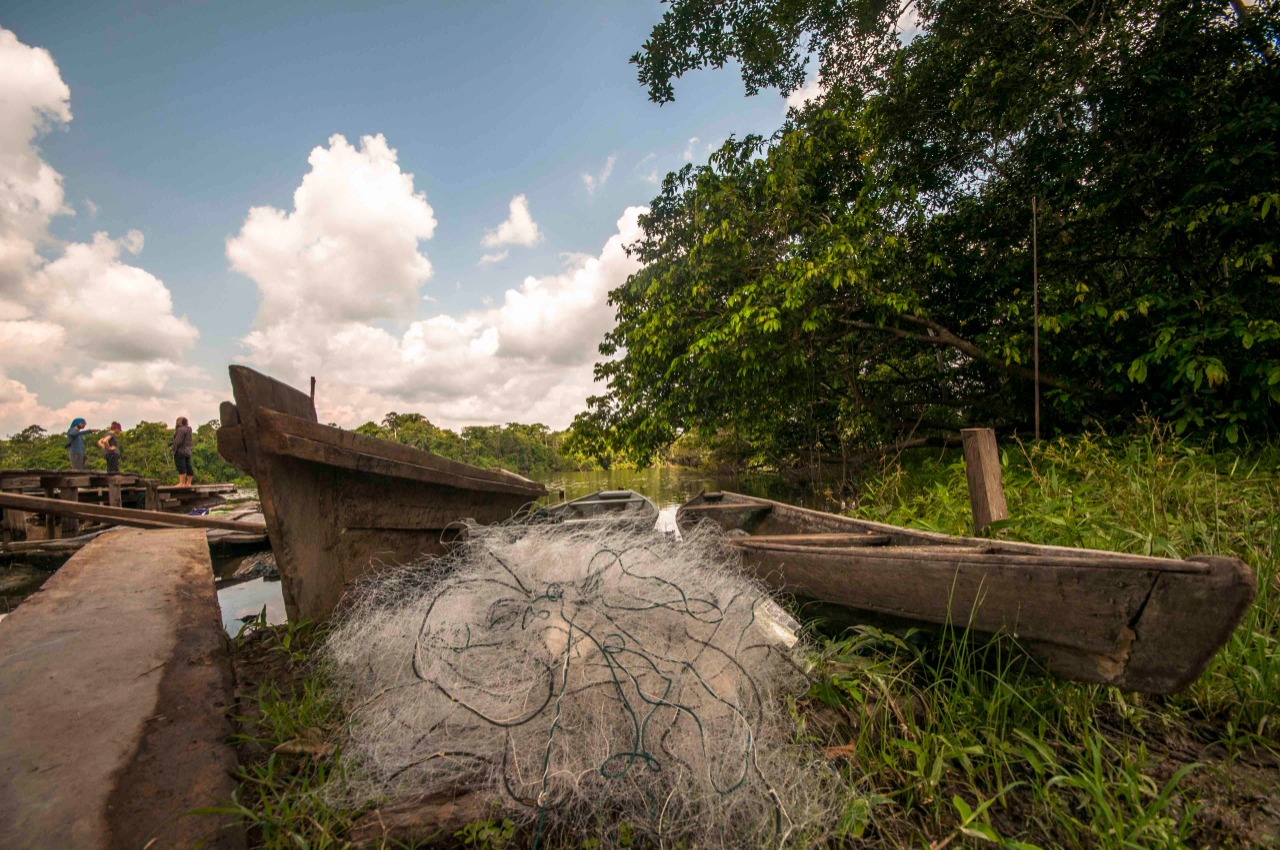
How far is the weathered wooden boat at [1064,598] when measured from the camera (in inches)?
55.3

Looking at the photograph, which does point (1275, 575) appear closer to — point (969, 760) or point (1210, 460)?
point (969, 760)

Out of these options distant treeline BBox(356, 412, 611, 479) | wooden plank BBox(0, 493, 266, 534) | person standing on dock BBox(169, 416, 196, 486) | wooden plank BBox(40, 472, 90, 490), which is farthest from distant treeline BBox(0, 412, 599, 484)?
wooden plank BBox(0, 493, 266, 534)

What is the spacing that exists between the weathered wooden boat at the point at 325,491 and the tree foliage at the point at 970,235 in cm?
497

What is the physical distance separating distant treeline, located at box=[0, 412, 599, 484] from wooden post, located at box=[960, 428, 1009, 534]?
23036mm

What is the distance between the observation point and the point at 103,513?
4.80 meters

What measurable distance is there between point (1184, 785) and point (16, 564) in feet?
39.1

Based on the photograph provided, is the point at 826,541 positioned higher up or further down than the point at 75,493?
further down

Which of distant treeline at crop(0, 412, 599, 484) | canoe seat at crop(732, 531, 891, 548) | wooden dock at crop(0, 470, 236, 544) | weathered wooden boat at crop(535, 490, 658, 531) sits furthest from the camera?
distant treeline at crop(0, 412, 599, 484)

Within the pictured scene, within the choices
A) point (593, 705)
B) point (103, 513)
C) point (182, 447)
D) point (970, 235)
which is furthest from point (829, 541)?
point (182, 447)

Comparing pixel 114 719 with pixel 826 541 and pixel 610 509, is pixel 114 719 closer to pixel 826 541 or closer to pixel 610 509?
pixel 826 541

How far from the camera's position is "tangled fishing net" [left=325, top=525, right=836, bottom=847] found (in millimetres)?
1438

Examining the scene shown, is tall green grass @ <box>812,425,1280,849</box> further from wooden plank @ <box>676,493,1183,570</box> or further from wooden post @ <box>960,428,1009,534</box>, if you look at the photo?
wooden post @ <box>960,428,1009,534</box>

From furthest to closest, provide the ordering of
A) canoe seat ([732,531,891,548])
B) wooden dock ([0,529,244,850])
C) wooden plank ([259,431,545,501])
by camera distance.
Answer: canoe seat ([732,531,891,548])
wooden plank ([259,431,545,501])
wooden dock ([0,529,244,850])

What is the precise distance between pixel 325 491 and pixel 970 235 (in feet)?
32.6
